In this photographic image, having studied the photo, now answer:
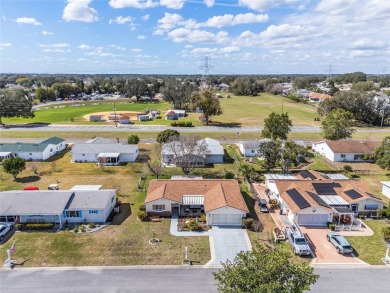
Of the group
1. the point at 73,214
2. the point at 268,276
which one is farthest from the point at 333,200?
the point at 73,214

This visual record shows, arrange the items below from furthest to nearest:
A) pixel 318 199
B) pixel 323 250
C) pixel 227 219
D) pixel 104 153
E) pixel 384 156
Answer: pixel 104 153 → pixel 384 156 → pixel 318 199 → pixel 227 219 → pixel 323 250

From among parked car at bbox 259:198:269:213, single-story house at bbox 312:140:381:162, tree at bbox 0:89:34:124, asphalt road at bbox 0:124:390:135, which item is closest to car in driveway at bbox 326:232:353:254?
parked car at bbox 259:198:269:213

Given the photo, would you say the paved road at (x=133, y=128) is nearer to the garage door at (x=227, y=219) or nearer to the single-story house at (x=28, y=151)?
the single-story house at (x=28, y=151)

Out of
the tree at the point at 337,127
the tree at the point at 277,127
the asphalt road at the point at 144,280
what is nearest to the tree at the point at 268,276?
the asphalt road at the point at 144,280

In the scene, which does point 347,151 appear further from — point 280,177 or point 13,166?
point 13,166

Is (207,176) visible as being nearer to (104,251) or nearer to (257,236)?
(257,236)

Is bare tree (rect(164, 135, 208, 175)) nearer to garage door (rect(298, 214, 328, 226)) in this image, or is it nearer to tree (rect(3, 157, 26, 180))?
garage door (rect(298, 214, 328, 226))

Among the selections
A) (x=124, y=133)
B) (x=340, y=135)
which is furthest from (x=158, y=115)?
(x=340, y=135)
